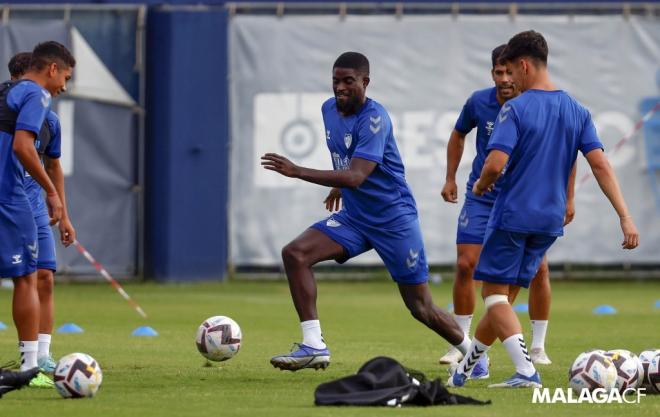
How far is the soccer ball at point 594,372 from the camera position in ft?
30.0

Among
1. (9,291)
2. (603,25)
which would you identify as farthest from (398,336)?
(603,25)

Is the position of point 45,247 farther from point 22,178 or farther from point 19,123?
point 19,123

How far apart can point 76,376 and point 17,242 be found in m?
1.36

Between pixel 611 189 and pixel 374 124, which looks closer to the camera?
pixel 611 189

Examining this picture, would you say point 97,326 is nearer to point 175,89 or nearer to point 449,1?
point 175,89

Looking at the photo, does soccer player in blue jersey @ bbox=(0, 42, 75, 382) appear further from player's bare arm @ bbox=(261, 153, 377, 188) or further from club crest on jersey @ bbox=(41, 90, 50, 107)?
player's bare arm @ bbox=(261, 153, 377, 188)

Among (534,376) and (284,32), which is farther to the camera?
(284,32)

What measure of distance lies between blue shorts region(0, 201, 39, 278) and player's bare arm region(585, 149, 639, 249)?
384 cm

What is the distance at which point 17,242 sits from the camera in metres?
10.0

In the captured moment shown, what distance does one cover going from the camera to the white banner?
23.8 m

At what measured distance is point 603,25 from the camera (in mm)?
24578

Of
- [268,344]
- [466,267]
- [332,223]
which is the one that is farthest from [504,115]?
[268,344]

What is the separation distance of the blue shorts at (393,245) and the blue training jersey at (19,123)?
2.25m

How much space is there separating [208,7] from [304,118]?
239 centimetres
